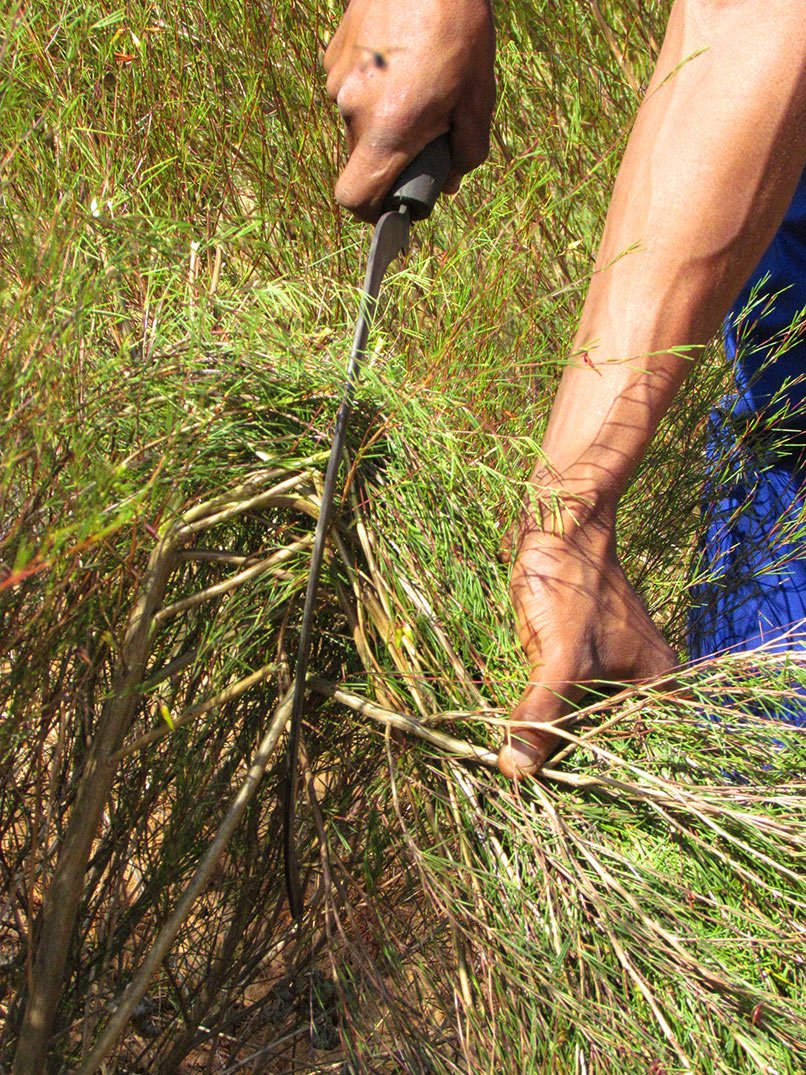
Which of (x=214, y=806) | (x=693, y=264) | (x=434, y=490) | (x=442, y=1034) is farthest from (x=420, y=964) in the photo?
Result: (x=693, y=264)

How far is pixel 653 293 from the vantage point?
3.64ft

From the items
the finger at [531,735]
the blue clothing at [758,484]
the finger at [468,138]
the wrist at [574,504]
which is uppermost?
the finger at [468,138]

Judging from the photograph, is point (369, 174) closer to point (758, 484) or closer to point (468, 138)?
point (468, 138)

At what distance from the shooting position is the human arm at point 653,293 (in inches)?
42.1

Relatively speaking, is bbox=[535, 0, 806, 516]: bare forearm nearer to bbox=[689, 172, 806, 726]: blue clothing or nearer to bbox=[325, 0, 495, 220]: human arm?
bbox=[325, 0, 495, 220]: human arm

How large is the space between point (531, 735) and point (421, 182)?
0.53m

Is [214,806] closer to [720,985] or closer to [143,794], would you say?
[143,794]

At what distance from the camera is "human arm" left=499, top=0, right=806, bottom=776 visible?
1068 mm

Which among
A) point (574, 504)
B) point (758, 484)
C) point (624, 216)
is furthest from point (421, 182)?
point (758, 484)

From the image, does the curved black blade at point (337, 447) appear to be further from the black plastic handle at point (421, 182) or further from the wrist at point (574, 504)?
the wrist at point (574, 504)

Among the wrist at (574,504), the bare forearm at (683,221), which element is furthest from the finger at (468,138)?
the wrist at (574,504)

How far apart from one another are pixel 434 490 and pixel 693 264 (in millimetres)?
326

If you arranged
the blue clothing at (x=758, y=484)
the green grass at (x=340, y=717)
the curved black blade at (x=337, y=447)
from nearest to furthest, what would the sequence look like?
1. the green grass at (x=340, y=717)
2. the curved black blade at (x=337, y=447)
3. the blue clothing at (x=758, y=484)

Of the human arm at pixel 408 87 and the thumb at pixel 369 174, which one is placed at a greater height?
the human arm at pixel 408 87
